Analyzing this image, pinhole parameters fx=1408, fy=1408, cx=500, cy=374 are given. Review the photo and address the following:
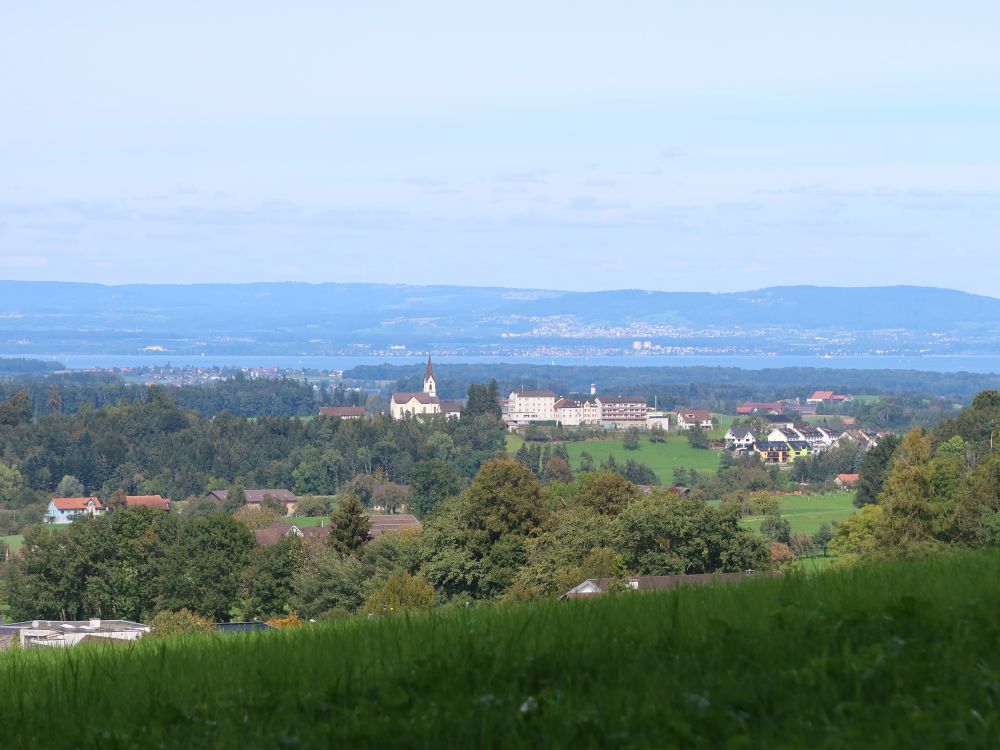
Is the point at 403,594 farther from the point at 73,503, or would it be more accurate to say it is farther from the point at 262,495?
the point at 73,503

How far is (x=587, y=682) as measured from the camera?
230 inches

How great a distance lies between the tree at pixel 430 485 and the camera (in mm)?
102938

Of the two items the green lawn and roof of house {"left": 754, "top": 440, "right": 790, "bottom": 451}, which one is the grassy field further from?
the green lawn

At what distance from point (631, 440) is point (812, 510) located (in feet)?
197

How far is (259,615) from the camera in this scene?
160 feet

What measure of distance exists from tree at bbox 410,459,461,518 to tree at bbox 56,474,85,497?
40.3 metres

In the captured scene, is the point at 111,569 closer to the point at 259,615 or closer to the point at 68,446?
the point at 259,615

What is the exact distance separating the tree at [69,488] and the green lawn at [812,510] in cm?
6621

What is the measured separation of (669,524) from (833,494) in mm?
73822

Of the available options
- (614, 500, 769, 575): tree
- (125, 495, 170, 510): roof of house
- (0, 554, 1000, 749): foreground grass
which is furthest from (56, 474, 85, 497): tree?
(0, 554, 1000, 749): foreground grass

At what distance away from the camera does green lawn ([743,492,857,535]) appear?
75562mm

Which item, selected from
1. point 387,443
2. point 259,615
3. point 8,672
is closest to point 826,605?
point 8,672

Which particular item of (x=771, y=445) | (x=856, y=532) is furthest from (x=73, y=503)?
(x=856, y=532)

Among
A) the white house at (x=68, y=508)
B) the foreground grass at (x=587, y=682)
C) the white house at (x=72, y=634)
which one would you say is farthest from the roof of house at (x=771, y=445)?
the foreground grass at (x=587, y=682)
